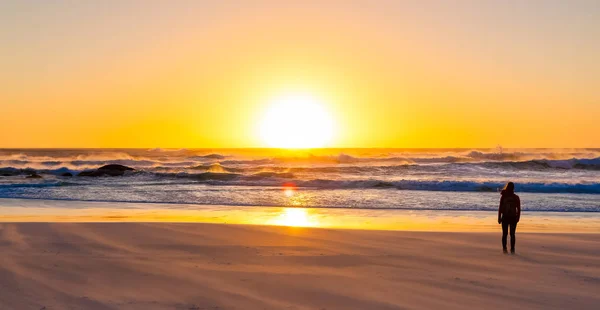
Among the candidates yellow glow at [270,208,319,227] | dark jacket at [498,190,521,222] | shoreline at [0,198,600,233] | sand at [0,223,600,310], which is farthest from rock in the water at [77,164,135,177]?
dark jacket at [498,190,521,222]

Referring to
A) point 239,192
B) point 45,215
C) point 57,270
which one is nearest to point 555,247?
point 57,270

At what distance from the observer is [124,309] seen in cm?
657

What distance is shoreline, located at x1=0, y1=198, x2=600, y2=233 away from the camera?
14513 millimetres

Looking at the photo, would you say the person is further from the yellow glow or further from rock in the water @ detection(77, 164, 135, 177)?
rock in the water @ detection(77, 164, 135, 177)

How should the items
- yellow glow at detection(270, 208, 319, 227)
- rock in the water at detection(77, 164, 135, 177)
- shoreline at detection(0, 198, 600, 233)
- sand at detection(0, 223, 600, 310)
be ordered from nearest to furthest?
sand at detection(0, 223, 600, 310) < shoreline at detection(0, 198, 600, 233) < yellow glow at detection(270, 208, 319, 227) < rock in the water at detection(77, 164, 135, 177)

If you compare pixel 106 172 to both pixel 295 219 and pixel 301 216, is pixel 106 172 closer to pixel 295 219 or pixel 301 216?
pixel 301 216

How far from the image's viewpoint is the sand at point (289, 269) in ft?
23.1

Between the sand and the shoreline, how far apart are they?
198 centimetres

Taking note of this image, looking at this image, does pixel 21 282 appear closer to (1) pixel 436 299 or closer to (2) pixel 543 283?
(1) pixel 436 299

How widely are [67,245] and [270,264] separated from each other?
13.4 feet

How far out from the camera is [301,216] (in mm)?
16906

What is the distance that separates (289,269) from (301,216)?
8.11 m

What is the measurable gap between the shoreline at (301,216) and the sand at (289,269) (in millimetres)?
1978

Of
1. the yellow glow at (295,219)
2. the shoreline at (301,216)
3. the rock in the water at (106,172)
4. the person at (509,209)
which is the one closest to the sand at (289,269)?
the person at (509,209)
